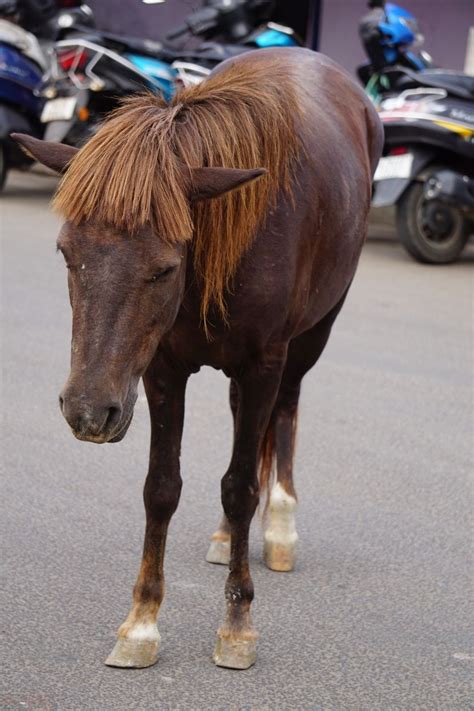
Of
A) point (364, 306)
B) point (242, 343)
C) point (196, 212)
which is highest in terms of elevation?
point (196, 212)

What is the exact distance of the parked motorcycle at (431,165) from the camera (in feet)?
33.6

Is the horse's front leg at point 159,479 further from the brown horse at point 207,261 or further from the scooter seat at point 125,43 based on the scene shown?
the scooter seat at point 125,43

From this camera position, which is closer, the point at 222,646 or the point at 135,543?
the point at 222,646

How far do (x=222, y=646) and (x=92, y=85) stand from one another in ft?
27.9

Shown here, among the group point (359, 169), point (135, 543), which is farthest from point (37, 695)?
point (359, 169)

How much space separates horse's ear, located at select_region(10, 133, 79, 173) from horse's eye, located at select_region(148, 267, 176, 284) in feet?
1.29

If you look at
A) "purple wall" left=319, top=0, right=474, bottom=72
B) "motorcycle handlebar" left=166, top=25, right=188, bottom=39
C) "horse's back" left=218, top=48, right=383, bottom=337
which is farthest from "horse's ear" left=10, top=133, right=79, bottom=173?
"purple wall" left=319, top=0, right=474, bottom=72

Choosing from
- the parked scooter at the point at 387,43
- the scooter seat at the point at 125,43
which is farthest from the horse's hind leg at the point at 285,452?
the scooter seat at the point at 125,43

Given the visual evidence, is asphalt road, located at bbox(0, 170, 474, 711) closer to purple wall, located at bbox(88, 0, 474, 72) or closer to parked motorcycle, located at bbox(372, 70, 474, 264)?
parked motorcycle, located at bbox(372, 70, 474, 264)

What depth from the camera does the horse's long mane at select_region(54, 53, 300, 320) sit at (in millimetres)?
3053

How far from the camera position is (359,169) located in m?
4.50

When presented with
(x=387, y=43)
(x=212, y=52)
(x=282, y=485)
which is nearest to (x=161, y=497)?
(x=282, y=485)

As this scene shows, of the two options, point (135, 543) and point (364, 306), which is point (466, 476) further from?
point (364, 306)

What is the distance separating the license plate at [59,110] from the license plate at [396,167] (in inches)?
112
